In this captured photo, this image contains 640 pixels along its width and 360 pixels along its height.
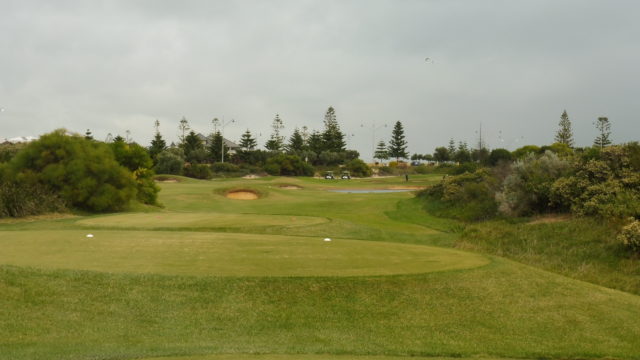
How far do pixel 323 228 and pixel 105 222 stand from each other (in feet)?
27.4

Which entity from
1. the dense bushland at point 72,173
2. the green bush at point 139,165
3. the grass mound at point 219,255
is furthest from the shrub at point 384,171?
the grass mound at point 219,255

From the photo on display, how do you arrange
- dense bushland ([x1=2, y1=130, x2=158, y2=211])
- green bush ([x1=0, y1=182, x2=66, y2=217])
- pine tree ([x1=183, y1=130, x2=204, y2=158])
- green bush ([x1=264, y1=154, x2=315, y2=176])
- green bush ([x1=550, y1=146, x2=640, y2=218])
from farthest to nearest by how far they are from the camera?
1. pine tree ([x1=183, y1=130, x2=204, y2=158])
2. green bush ([x1=264, y1=154, x2=315, y2=176])
3. dense bushland ([x1=2, y1=130, x2=158, y2=211])
4. green bush ([x1=0, y1=182, x2=66, y2=217])
5. green bush ([x1=550, y1=146, x2=640, y2=218])

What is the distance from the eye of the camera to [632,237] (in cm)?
1614

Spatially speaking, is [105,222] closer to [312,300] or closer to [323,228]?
[323,228]

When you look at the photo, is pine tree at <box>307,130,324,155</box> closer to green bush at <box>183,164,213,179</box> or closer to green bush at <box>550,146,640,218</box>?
green bush at <box>183,164,213,179</box>

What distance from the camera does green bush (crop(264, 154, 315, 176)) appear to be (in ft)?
284

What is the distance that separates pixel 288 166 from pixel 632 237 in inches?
2857

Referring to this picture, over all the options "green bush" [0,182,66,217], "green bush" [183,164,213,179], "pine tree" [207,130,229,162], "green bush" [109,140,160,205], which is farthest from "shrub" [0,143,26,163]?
"pine tree" [207,130,229,162]

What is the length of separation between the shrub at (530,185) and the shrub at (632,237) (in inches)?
273

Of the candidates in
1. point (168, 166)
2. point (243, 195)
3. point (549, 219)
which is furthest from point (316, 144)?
point (549, 219)

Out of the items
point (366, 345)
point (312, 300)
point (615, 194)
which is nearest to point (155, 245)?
point (312, 300)

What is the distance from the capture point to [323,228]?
21.1 metres

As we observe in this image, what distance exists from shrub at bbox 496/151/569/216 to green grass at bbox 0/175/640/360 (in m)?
12.4

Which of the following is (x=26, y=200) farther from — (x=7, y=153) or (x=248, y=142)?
(x=248, y=142)
